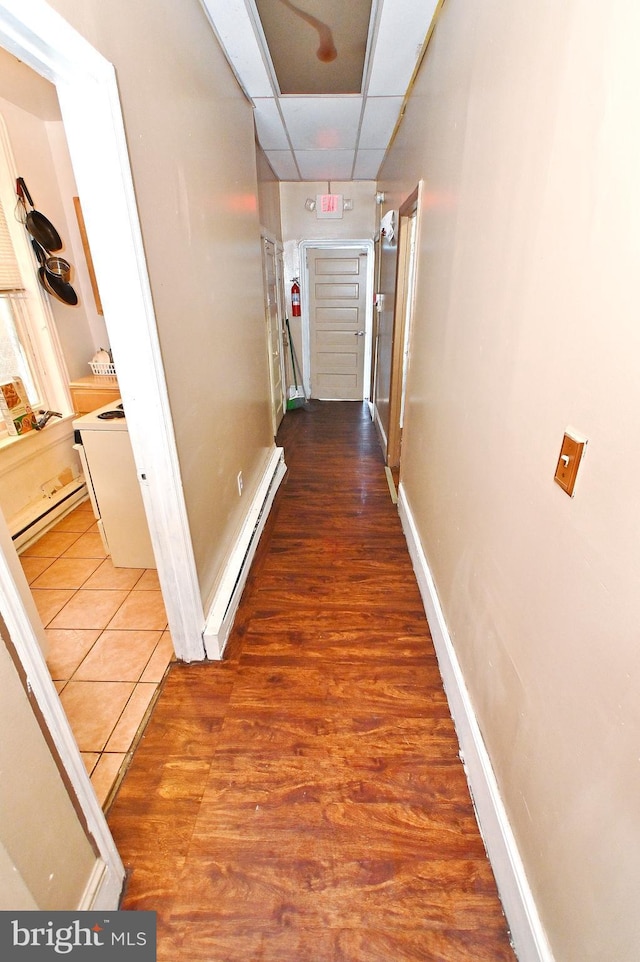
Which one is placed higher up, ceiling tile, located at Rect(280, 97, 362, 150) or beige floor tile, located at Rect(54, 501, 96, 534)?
ceiling tile, located at Rect(280, 97, 362, 150)

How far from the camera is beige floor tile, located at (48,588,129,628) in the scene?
213 cm

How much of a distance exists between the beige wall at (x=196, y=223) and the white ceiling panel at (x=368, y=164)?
1471 millimetres

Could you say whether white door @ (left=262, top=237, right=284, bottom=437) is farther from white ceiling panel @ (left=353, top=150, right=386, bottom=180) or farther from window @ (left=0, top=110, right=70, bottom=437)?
window @ (left=0, top=110, right=70, bottom=437)

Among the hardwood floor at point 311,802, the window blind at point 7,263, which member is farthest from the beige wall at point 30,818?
the window blind at point 7,263

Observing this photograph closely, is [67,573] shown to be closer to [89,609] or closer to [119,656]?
[89,609]

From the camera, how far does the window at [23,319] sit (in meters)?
2.73

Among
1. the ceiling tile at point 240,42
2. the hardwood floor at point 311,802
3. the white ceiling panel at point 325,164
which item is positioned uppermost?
the white ceiling panel at point 325,164

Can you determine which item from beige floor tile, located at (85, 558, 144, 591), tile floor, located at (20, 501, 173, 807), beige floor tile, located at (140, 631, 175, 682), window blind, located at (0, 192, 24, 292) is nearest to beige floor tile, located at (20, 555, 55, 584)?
tile floor, located at (20, 501, 173, 807)

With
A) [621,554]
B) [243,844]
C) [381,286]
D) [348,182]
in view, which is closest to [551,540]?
[621,554]

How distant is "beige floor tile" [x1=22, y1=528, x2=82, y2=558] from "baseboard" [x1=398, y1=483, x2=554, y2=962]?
7.66 feet

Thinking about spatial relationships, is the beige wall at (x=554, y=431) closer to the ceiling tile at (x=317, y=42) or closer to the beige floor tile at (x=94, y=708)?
the ceiling tile at (x=317, y=42)

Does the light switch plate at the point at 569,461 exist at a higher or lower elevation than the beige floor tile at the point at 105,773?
higher

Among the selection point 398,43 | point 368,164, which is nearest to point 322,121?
point 398,43

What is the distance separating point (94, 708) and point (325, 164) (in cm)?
477
